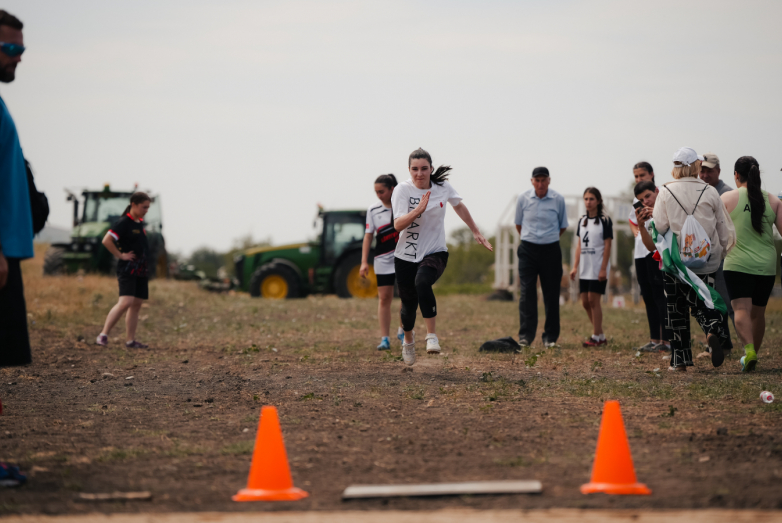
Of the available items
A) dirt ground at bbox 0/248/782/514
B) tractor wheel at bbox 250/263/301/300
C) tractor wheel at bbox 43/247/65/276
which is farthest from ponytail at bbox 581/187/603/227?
tractor wheel at bbox 43/247/65/276

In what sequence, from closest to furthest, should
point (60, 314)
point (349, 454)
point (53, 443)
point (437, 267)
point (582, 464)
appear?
point (582, 464), point (349, 454), point (53, 443), point (437, 267), point (60, 314)

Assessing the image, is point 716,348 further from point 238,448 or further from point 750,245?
point 238,448

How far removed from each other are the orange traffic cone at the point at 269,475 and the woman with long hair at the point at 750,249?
194 inches

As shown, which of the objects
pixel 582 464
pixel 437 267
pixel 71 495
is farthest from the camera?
pixel 437 267

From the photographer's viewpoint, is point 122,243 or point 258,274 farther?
point 258,274

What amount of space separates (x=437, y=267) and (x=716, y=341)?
8.47ft

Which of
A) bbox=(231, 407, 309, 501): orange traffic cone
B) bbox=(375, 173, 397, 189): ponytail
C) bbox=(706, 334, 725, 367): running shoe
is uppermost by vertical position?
bbox=(375, 173, 397, 189): ponytail

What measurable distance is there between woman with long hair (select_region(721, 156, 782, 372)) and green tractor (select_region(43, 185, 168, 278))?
1550cm

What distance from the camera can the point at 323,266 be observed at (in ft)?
69.1

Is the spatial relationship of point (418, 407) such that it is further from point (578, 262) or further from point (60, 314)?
point (60, 314)

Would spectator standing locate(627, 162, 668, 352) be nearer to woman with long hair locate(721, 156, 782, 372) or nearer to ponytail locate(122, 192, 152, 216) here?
woman with long hair locate(721, 156, 782, 372)

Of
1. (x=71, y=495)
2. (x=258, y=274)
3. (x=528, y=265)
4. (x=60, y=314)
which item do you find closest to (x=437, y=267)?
(x=528, y=265)

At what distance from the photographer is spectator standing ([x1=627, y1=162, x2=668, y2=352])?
8.33m

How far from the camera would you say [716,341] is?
21.0 feet
